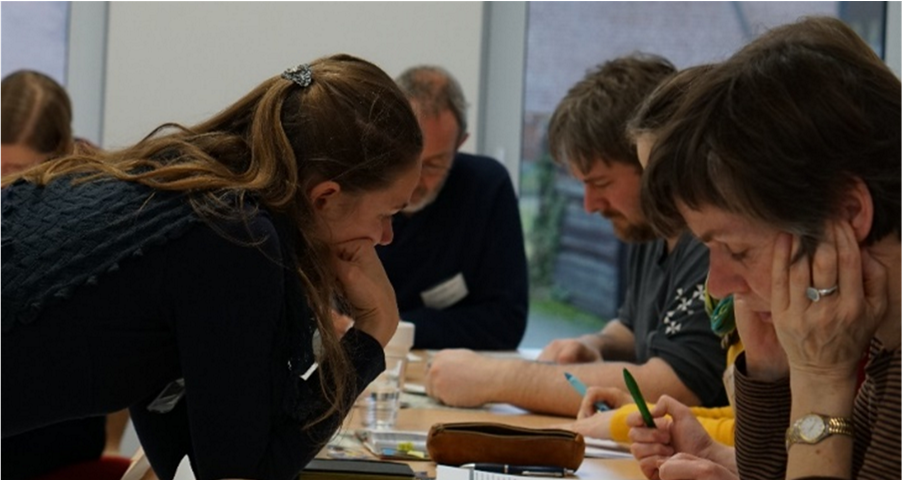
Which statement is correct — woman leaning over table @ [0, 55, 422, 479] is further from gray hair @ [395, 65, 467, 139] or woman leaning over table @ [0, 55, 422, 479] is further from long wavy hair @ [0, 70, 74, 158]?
gray hair @ [395, 65, 467, 139]

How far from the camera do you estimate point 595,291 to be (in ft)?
16.4

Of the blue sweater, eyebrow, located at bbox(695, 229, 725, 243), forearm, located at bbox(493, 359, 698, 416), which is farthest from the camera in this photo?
the blue sweater

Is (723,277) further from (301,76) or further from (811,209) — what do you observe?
(301,76)

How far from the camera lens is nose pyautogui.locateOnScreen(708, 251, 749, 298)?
1617 millimetres

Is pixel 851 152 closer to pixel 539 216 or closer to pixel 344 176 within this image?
pixel 344 176

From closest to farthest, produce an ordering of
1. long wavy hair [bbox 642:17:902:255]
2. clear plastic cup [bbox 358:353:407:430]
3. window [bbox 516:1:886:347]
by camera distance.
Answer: long wavy hair [bbox 642:17:902:255], clear plastic cup [bbox 358:353:407:430], window [bbox 516:1:886:347]

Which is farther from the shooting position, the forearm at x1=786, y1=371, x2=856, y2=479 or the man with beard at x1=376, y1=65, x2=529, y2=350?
the man with beard at x1=376, y1=65, x2=529, y2=350

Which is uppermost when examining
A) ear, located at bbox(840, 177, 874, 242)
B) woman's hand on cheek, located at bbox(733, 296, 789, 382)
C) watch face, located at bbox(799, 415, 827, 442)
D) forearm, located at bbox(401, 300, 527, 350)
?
ear, located at bbox(840, 177, 874, 242)

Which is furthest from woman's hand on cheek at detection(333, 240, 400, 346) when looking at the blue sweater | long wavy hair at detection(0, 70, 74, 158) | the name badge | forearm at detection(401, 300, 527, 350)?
the name badge

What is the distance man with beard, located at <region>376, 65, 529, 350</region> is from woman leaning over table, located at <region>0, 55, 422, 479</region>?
194 centimetres

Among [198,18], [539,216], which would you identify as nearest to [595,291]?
[539,216]

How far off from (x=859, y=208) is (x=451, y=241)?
2.59 m

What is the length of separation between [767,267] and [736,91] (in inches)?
9.4

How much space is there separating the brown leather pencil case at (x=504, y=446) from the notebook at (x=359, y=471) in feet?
0.50
